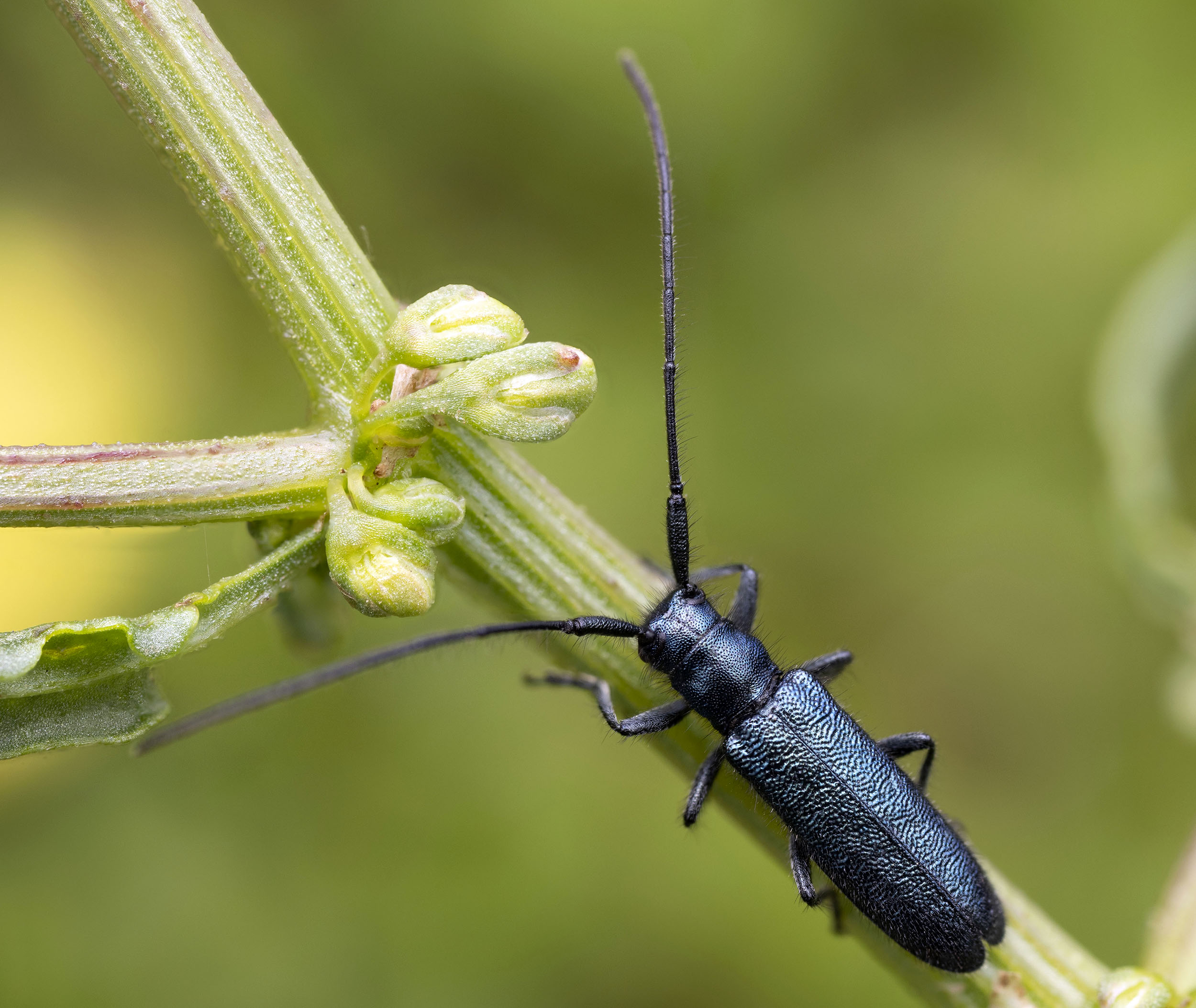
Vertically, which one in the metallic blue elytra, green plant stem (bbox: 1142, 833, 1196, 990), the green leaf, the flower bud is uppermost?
the flower bud

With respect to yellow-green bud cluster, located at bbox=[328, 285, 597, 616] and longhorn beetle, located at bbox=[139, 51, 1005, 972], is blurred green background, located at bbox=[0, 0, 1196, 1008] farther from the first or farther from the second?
yellow-green bud cluster, located at bbox=[328, 285, 597, 616]

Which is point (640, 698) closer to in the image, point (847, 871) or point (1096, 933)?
point (847, 871)

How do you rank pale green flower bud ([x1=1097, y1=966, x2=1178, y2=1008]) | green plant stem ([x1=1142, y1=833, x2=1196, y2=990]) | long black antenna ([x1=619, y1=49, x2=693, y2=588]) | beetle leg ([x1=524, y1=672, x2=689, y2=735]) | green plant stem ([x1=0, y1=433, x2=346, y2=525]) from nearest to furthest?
green plant stem ([x1=0, y1=433, x2=346, y2=525]), pale green flower bud ([x1=1097, y1=966, x2=1178, y2=1008]), green plant stem ([x1=1142, y1=833, x2=1196, y2=990]), long black antenna ([x1=619, y1=49, x2=693, y2=588]), beetle leg ([x1=524, y1=672, x2=689, y2=735])

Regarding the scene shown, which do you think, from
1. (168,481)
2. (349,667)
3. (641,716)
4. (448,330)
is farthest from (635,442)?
(168,481)

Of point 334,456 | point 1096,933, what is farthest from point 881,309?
point 334,456

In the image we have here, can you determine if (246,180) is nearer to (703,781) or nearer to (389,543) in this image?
(389,543)

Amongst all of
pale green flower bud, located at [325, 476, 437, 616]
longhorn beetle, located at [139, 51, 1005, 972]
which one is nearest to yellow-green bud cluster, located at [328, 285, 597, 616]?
pale green flower bud, located at [325, 476, 437, 616]
